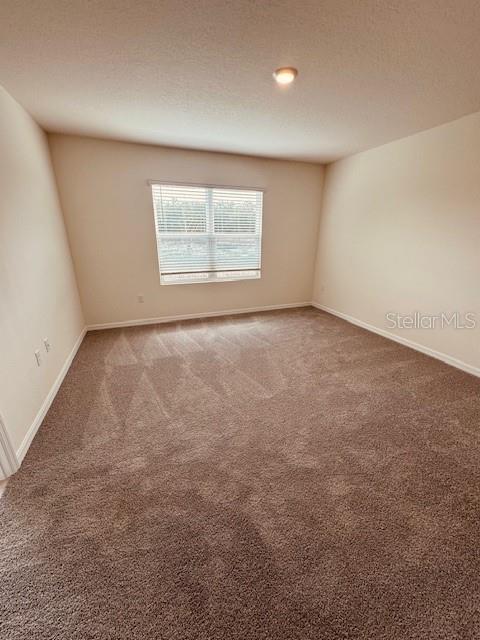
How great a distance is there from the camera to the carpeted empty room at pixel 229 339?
1034mm

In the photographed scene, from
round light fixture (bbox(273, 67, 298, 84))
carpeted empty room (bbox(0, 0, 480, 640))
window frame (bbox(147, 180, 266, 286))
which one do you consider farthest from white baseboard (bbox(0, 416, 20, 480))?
round light fixture (bbox(273, 67, 298, 84))

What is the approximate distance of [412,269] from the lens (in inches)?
120

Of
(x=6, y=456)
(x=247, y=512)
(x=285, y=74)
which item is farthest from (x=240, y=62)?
(x=6, y=456)

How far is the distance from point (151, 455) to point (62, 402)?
1048mm

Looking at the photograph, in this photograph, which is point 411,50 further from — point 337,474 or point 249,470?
point 249,470

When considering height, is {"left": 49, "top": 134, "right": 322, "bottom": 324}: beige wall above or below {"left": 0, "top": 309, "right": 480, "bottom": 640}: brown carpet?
above

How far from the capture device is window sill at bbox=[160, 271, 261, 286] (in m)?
3.81

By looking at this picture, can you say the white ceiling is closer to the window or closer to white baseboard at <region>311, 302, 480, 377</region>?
the window

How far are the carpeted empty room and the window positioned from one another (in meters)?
0.04

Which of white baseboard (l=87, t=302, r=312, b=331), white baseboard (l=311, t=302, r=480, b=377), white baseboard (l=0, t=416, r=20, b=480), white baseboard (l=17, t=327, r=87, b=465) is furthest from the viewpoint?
white baseboard (l=87, t=302, r=312, b=331)

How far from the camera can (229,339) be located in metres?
3.34

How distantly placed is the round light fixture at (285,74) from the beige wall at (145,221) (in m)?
1.97

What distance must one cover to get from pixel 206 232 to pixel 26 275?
238 centimetres

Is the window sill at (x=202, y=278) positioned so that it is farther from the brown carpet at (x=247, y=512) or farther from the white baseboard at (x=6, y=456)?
the white baseboard at (x=6, y=456)
